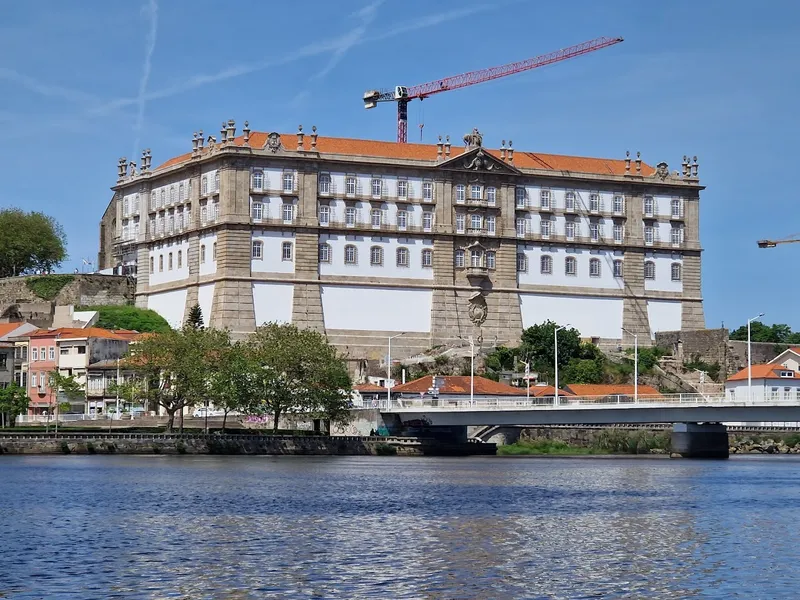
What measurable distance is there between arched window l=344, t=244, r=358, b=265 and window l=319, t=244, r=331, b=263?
159 centimetres

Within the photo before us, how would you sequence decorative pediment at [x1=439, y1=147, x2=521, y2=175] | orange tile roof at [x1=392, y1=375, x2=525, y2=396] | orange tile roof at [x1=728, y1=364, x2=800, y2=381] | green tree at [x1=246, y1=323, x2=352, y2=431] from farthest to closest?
decorative pediment at [x1=439, y1=147, x2=521, y2=175]
orange tile roof at [x1=728, y1=364, x2=800, y2=381]
orange tile roof at [x1=392, y1=375, x2=525, y2=396]
green tree at [x1=246, y1=323, x2=352, y2=431]

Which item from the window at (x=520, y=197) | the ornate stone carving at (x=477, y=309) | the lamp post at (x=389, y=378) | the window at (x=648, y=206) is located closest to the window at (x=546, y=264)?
the window at (x=520, y=197)

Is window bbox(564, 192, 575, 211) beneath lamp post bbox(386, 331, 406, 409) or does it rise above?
above

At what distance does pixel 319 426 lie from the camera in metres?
125

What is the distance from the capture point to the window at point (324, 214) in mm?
150250

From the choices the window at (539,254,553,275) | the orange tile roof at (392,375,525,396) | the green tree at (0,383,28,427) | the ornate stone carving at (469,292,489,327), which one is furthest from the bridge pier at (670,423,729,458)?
the green tree at (0,383,28,427)

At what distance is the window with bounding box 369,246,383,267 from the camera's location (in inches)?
6004

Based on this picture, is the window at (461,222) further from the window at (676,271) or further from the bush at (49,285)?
the bush at (49,285)

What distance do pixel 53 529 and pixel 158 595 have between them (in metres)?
15.8

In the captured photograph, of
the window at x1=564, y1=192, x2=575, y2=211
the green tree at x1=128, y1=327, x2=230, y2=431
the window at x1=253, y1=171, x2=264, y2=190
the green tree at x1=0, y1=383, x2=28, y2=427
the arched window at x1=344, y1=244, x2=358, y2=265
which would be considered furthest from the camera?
the window at x1=564, y1=192, x2=575, y2=211

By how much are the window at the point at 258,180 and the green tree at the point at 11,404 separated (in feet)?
93.6

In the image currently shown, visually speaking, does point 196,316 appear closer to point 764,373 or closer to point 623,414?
point 764,373

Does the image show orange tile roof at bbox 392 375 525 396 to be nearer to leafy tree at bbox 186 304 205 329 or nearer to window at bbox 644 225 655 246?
leafy tree at bbox 186 304 205 329

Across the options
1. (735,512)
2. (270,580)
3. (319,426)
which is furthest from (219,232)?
(270,580)
